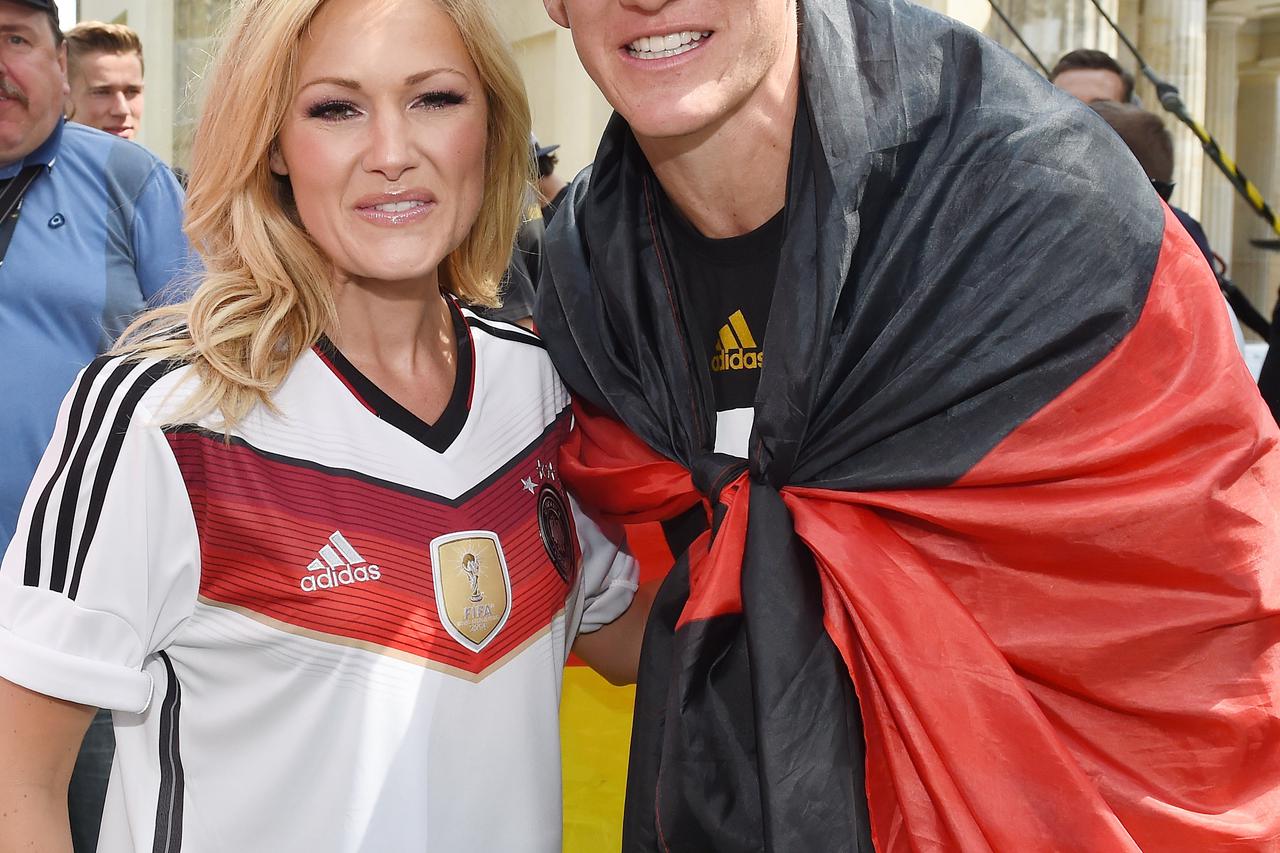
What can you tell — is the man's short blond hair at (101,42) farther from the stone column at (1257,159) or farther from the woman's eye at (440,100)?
the stone column at (1257,159)

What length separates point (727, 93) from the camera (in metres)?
2.16

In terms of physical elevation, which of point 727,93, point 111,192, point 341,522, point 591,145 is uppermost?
point 727,93

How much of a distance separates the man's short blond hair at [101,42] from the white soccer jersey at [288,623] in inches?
185

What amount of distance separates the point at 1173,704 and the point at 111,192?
296cm

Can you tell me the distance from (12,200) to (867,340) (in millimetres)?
2513

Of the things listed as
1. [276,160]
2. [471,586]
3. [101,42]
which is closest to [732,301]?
[471,586]

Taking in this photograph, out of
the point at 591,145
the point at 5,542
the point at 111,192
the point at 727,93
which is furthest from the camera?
the point at 591,145

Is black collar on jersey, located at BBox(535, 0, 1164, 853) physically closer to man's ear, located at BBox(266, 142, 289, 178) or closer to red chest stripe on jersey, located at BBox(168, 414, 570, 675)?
red chest stripe on jersey, located at BBox(168, 414, 570, 675)

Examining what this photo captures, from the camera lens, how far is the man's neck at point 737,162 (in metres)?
2.21

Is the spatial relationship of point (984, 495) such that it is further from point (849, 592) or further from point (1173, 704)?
point (1173, 704)

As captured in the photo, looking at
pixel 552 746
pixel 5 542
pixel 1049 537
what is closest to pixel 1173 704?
pixel 1049 537

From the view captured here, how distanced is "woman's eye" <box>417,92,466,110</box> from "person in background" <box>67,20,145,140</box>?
14.4ft

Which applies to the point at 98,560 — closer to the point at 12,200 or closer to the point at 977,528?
the point at 977,528

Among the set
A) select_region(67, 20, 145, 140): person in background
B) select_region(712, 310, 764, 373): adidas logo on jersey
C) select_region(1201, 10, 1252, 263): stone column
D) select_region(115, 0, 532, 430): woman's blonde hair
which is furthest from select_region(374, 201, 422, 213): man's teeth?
select_region(1201, 10, 1252, 263): stone column
